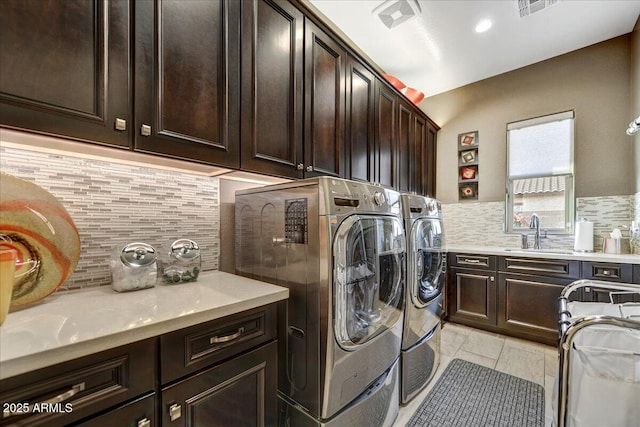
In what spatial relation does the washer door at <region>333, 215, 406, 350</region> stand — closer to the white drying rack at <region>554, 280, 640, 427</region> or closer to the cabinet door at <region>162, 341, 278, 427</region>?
the cabinet door at <region>162, 341, 278, 427</region>

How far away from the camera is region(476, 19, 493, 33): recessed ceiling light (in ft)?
7.66

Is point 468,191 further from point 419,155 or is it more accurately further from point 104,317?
point 104,317

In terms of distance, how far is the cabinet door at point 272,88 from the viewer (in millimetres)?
1311

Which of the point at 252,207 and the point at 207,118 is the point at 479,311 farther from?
the point at 207,118

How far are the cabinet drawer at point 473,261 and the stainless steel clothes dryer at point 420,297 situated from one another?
93 centimetres

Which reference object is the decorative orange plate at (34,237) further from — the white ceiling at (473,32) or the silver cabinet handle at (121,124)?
the white ceiling at (473,32)

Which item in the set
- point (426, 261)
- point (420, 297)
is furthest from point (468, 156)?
point (420, 297)

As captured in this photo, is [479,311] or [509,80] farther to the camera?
[509,80]

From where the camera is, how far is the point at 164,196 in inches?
55.0

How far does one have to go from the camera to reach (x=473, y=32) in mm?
2461

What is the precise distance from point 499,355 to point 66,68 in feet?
11.0

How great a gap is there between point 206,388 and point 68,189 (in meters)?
1.01

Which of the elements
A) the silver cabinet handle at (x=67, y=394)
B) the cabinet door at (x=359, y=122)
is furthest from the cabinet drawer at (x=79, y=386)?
the cabinet door at (x=359, y=122)

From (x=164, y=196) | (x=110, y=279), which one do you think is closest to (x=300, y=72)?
(x=164, y=196)
